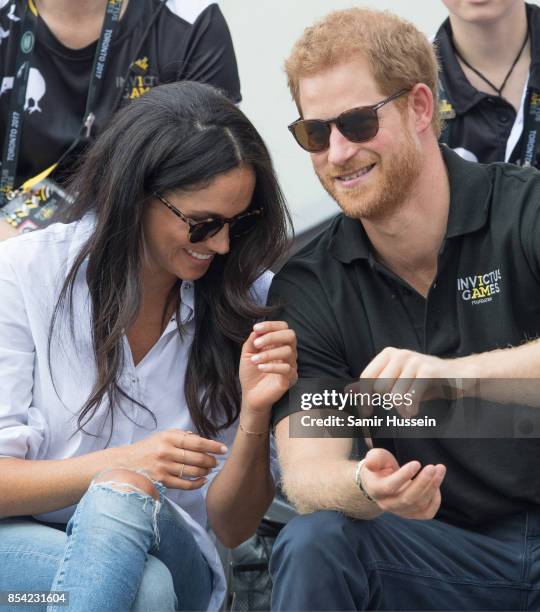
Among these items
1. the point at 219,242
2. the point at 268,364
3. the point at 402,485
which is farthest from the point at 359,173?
the point at 402,485

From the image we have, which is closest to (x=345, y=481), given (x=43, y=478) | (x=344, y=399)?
(x=344, y=399)

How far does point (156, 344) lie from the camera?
297 cm

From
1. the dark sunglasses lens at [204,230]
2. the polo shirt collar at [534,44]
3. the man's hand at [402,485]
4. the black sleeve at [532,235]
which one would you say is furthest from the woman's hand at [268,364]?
the polo shirt collar at [534,44]

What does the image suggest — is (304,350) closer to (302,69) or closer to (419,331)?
(419,331)

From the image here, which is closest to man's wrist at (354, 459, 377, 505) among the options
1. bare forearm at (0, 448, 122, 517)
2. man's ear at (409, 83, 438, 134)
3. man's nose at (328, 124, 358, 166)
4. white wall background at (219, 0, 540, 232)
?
bare forearm at (0, 448, 122, 517)

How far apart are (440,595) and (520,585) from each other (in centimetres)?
20

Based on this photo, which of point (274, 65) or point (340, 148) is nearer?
point (340, 148)

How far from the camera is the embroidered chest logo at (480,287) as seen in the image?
280 cm

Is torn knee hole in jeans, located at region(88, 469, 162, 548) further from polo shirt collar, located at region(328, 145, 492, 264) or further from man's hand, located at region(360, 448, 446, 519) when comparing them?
polo shirt collar, located at region(328, 145, 492, 264)

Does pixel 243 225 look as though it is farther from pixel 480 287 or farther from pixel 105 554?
pixel 105 554

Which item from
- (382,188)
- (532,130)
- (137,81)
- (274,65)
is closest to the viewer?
(382,188)

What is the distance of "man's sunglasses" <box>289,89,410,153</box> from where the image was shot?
2844 millimetres

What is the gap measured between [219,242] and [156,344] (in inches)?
12.0

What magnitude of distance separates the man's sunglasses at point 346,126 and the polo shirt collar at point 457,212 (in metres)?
0.23
